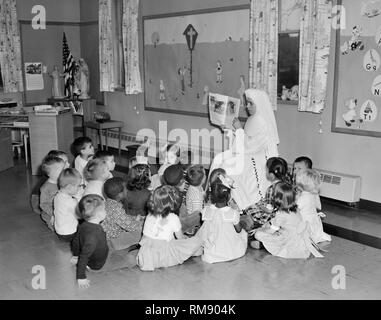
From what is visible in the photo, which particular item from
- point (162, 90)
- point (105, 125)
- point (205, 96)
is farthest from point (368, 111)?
point (105, 125)

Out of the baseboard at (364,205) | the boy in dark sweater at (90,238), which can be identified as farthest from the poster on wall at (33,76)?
the baseboard at (364,205)

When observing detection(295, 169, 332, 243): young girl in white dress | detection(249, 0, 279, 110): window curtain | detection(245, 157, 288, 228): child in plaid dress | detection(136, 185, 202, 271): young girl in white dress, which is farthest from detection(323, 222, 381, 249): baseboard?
detection(249, 0, 279, 110): window curtain

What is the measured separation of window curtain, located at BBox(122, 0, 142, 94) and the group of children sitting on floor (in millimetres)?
4021

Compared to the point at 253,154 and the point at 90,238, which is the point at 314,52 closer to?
the point at 253,154

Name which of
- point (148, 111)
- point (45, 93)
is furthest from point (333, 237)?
point (45, 93)

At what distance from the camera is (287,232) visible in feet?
15.7

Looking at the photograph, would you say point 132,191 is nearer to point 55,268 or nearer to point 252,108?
point 55,268

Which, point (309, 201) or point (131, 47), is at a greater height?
point (131, 47)

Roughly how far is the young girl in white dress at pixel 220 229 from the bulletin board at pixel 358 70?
2.36 meters

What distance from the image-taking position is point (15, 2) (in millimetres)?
9773

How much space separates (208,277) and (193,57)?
4.76 metres

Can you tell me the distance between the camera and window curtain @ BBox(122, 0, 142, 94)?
9227 mm

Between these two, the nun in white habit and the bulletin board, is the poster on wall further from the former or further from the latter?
the bulletin board

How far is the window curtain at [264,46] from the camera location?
6750 mm
